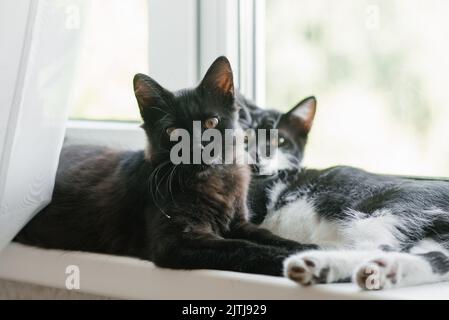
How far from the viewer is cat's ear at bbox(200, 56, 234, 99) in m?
1.33

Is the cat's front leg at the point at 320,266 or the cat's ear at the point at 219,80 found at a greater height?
the cat's ear at the point at 219,80

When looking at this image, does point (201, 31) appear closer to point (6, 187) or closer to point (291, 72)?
point (291, 72)

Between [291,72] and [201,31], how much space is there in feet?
0.88

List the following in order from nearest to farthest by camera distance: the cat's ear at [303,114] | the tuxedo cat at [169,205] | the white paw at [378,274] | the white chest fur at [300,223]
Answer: the white paw at [378,274], the tuxedo cat at [169,205], the white chest fur at [300,223], the cat's ear at [303,114]

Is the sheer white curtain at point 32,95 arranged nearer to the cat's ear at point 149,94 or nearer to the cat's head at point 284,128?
the cat's ear at point 149,94

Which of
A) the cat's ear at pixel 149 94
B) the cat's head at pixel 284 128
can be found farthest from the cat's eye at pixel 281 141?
the cat's ear at pixel 149 94

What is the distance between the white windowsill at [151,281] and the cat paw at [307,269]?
17 mm

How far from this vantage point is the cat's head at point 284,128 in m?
1.62

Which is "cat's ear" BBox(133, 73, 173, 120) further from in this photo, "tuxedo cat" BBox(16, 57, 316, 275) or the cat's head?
the cat's head

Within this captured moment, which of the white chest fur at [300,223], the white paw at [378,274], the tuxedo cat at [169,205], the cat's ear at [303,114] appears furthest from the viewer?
the cat's ear at [303,114]

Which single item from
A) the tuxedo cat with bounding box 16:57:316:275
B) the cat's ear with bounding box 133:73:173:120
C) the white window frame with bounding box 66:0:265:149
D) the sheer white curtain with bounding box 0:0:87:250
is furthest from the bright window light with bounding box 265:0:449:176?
the sheer white curtain with bounding box 0:0:87:250

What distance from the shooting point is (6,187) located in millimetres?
1331
